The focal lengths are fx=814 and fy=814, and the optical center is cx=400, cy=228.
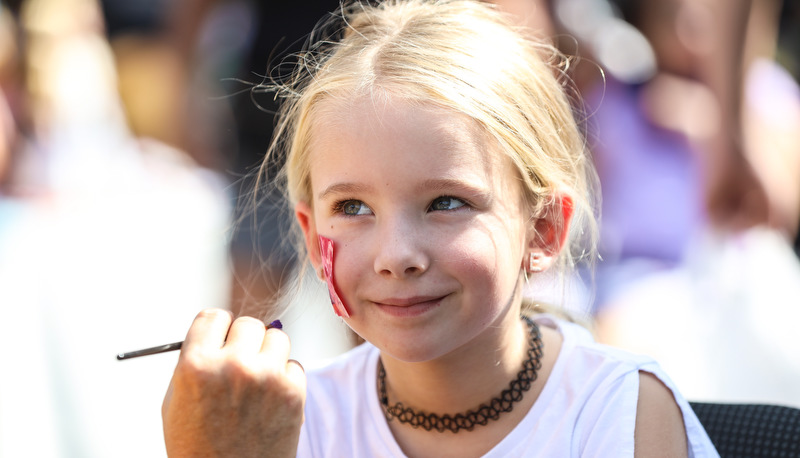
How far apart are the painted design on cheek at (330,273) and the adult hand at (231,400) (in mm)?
184

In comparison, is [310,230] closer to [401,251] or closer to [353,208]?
[353,208]

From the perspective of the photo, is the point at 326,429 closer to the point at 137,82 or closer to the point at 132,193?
the point at 132,193

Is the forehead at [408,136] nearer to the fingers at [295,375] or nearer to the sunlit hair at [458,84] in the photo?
the sunlit hair at [458,84]

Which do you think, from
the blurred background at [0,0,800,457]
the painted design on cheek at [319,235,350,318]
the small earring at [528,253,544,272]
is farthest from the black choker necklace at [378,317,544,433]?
the blurred background at [0,0,800,457]

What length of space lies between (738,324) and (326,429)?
4.84 feet

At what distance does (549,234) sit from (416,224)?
0.36 meters

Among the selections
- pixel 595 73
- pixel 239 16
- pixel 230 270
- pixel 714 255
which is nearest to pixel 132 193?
pixel 230 270

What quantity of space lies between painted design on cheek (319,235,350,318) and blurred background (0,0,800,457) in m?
0.86

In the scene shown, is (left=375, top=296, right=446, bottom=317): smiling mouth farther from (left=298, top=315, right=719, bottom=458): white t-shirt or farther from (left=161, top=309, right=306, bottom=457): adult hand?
(left=298, top=315, right=719, bottom=458): white t-shirt

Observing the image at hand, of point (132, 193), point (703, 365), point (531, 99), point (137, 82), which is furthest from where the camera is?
point (137, 82)

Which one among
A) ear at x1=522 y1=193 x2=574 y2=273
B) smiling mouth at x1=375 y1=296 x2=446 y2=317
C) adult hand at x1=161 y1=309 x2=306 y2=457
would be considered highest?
ear at x1=522 y1=193 x2=574 y2=273

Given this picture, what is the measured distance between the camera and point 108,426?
2865 mm

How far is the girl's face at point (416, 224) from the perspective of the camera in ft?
4.22

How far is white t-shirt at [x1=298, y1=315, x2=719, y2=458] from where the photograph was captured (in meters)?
1.40
